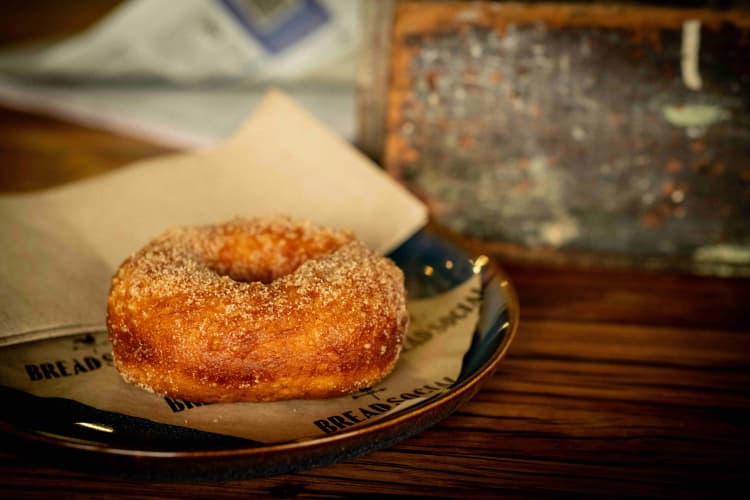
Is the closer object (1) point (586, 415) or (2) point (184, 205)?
(1) point (586, 415)

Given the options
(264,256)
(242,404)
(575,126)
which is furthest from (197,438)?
(575,126)

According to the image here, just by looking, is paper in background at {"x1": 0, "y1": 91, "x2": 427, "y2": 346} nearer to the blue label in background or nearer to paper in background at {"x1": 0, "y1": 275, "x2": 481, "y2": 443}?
paper in background at {"x1": 0, "y1": 275, "x2": 481, "y2": 443}

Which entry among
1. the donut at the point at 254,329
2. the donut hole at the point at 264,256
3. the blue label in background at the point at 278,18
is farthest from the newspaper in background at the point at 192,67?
the donut at the point at 254,329

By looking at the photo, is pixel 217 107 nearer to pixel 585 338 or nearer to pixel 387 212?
pixel 387 212

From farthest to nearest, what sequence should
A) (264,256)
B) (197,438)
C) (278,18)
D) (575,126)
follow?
(278,18)
(575,126)
(264,256)
(197,438)

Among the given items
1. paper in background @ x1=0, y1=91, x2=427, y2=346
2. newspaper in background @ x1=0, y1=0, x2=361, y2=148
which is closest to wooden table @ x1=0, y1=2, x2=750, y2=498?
paper in background @ x1=0, y1=91, x2=427, y2=346

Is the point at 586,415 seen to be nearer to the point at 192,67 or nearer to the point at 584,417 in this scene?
the point at 584,417
